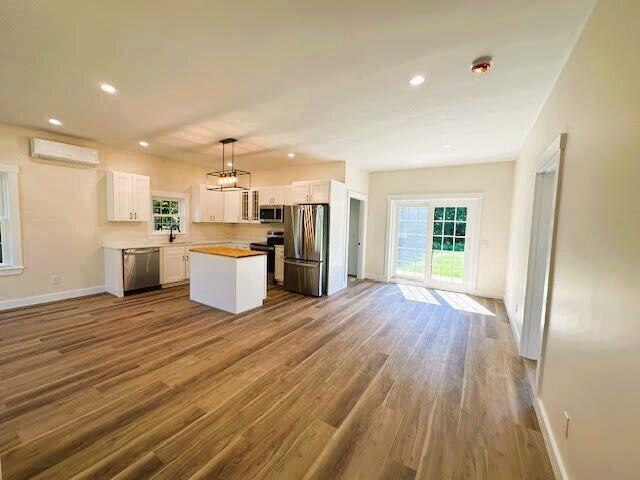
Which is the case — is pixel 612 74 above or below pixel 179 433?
above

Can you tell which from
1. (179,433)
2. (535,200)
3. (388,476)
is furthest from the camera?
(535,200)

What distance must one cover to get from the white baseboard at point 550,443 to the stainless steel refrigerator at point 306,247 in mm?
3559

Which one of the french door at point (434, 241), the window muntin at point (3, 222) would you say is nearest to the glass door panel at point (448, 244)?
the french door at point (434, 241)

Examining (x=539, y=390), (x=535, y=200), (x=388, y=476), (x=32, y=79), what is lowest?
(x=388, y=476)

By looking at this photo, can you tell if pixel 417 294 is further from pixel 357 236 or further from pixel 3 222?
pixel 3 222

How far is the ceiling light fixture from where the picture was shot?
209 cm

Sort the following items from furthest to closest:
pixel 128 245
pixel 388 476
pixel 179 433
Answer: pixel 128 245 → pixel 179 433 → pixel 388 476

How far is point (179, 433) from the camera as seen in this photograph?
180 cm

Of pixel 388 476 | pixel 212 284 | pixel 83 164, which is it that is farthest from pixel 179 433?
pixel 83 164

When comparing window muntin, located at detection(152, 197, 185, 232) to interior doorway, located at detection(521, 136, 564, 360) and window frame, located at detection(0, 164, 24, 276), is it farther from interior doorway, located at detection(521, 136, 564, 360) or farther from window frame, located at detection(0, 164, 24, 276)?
interior doorway, located at detection(521, 136, 564, 360)

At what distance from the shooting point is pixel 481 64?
212 cm

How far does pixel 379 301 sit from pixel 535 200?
287cm

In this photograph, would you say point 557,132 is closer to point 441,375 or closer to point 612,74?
Answer: point 612,74

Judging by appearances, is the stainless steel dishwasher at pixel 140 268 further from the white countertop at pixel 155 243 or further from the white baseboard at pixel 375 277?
the white baseboard at pixel 375 277
